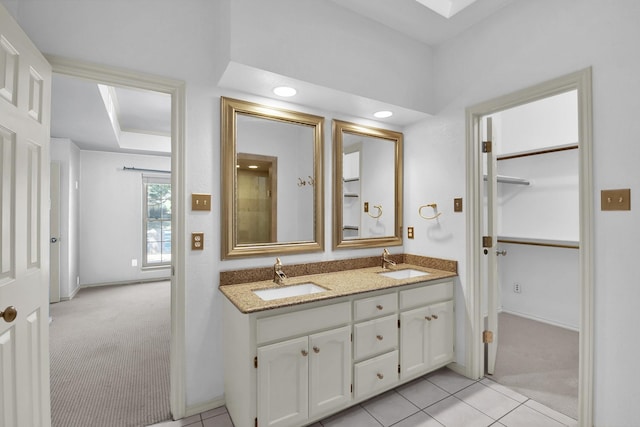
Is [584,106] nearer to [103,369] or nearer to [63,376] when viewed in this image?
[103,369]

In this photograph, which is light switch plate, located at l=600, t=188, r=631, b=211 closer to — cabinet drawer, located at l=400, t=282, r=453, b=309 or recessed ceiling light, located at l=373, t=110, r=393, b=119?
cabinet drawer, located at l=400, t=282, r=453, b=309

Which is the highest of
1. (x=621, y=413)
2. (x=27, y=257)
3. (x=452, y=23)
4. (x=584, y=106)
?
(x=452, y=23)

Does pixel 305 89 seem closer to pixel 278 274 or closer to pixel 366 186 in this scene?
pixel 366 186

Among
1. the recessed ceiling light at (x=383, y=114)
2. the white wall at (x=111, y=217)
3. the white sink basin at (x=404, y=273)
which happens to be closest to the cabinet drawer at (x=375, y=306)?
the white sink basin at (x=404, y=273)

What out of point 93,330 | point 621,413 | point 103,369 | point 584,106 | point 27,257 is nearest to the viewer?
point 27,257

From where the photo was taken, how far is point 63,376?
237 centimetres

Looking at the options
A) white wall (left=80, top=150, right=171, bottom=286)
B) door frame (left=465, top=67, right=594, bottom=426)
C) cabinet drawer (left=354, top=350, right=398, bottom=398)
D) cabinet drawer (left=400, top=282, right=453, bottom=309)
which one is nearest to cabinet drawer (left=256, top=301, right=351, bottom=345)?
→ cabinet drawer (left=354, top=350, right=398, bottom=398)

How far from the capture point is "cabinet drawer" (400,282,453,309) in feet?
6.88

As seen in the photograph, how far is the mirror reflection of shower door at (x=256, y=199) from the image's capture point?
82.8 inches

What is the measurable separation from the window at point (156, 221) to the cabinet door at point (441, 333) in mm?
5203

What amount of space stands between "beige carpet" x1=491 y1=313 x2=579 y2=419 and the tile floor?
13cm

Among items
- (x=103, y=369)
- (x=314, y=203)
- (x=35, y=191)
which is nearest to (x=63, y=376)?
(x=103, y=369)

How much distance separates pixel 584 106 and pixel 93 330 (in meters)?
4.77

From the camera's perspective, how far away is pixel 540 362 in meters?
2.52
